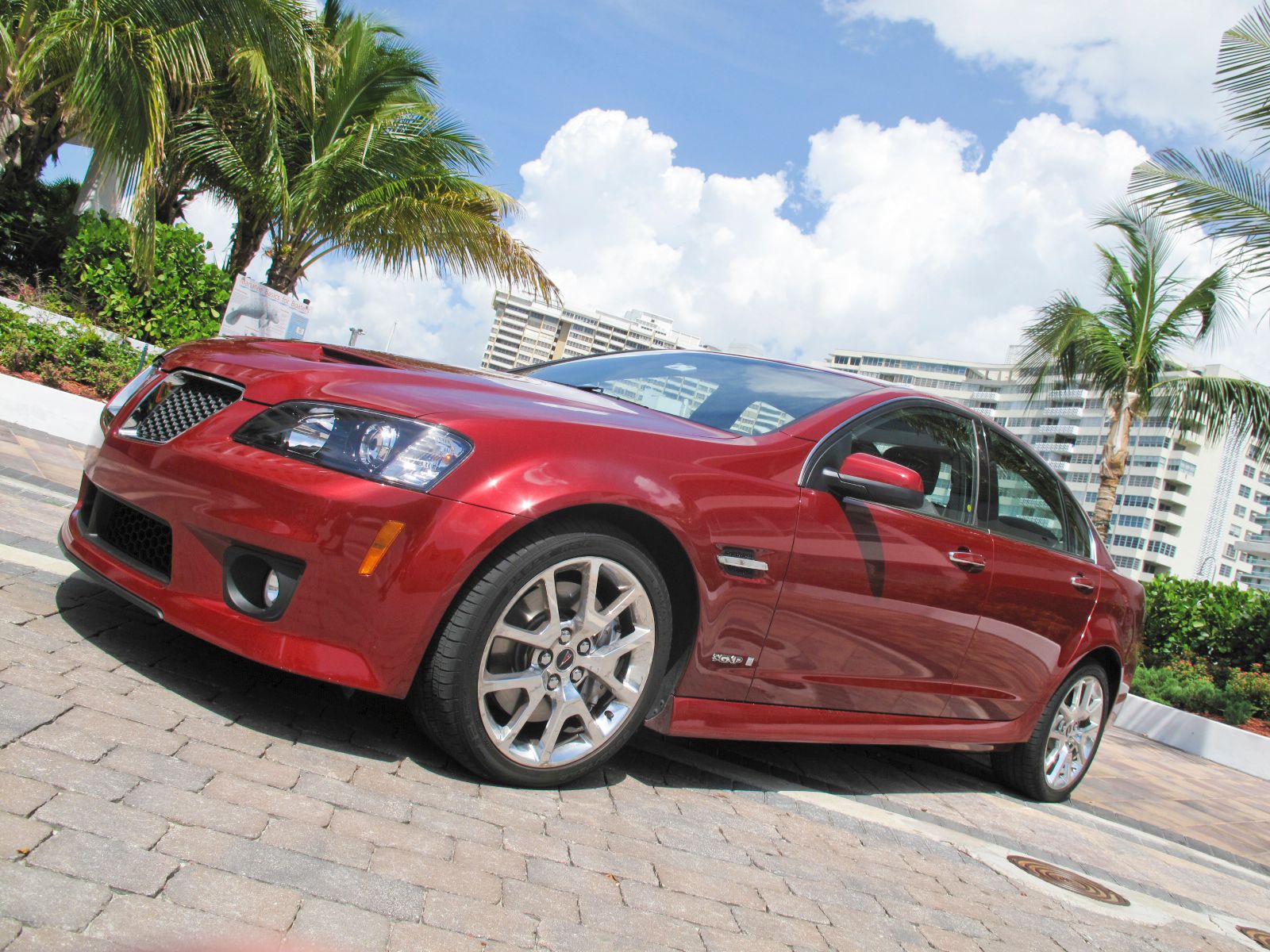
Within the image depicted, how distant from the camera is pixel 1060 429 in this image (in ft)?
466

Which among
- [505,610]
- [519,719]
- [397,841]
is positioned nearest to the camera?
[397,841]

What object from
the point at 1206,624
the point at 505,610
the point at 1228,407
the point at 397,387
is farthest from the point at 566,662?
the point at 1228,407

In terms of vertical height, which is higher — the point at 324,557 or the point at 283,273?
the point at 283,273

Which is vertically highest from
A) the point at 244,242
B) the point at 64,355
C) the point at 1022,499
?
the point at 244,242

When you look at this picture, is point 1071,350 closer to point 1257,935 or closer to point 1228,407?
point 1228,407

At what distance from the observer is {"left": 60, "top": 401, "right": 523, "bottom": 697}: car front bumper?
8.96ft

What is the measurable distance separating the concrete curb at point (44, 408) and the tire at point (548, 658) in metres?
7.92

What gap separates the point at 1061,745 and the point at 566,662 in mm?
3291

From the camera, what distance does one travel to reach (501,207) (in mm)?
15352

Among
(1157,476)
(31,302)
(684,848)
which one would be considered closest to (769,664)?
(684,848)

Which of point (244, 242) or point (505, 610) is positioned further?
point (244, 242)

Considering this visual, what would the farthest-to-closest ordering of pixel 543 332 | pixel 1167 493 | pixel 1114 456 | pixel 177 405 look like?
pixel 543 332 < pixel 1167 493 < pixel 1114 456 < pixel 177 405

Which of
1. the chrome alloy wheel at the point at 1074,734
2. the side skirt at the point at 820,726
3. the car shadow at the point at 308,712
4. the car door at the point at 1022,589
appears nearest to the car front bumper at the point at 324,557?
the car shadow at the point at 308,712

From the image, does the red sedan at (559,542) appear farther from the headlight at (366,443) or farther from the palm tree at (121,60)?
the palm tree at (121,60)
